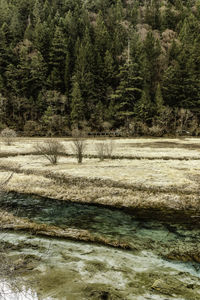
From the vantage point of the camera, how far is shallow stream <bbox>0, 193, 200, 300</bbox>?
5598 mm

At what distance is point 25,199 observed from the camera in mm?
13109

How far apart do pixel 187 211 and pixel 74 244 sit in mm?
5709

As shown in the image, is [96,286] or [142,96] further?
[142,96]

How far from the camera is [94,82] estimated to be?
218 ft

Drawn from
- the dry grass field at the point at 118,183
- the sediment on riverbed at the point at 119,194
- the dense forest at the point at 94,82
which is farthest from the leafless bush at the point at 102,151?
→ the dense forest at the point at 94,82

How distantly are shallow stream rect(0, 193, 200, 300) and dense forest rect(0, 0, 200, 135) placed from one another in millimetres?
48129

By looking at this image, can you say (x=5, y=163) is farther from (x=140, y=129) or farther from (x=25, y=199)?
(x=140, y=129)

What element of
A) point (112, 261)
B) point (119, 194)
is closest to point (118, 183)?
point (119, 194)

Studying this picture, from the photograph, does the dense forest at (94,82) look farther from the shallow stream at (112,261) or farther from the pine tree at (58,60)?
the shallow stream at (112,261)

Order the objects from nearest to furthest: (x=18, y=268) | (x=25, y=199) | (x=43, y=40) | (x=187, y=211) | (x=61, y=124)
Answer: (x=18, y=268), (x=187, y=211), (x=25, y=199), (x=61, y=124), (x=43, y=40)

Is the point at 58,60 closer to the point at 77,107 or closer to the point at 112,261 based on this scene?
the point at 77,107

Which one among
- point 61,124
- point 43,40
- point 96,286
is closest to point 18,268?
point 96,286

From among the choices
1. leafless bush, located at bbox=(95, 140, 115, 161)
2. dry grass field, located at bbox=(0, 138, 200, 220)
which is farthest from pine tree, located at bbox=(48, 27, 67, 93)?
dry grass field, located at bbox=(0, 138, 200, 220)

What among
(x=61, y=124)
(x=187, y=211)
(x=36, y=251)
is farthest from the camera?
(x=61, y=124)
